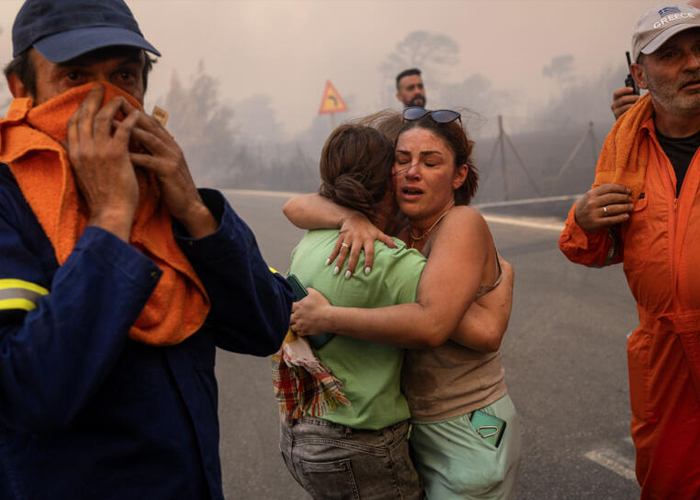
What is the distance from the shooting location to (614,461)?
10.6 feet

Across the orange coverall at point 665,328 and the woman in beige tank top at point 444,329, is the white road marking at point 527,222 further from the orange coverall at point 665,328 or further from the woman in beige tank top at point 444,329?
the woman in beige tank top at point 444,329

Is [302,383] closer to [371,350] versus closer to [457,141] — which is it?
[371,350]

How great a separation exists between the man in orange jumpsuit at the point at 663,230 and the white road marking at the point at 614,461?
3.37 ft

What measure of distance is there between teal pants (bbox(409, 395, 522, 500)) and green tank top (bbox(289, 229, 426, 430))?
0.12 meters

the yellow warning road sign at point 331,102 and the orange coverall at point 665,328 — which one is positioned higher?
the orange coverall at point 665,328

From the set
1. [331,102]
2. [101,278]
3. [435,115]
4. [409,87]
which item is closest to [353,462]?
[101,278]

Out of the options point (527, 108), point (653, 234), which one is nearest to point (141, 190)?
point (653, 234)

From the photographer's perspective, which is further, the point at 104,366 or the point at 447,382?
the point at 447,382

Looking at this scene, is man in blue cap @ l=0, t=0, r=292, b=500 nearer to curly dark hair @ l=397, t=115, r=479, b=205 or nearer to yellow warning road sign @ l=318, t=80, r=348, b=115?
curly dark hair @ l=397, t=115, r=479, b=205

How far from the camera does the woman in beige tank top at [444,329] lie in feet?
5.60

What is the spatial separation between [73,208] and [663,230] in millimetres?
1780

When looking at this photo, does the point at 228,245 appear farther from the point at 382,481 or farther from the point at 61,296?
the point at 382,481

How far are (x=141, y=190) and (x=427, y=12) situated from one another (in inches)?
1391

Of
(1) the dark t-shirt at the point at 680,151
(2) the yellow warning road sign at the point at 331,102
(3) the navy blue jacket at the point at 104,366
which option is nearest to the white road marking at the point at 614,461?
(1) the dark t-shirt at the point at 680,151
